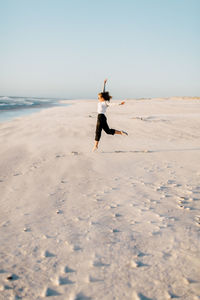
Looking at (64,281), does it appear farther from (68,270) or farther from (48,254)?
(48,254)

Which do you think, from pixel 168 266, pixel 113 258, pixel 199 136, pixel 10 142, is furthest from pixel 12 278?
pixel 199 136

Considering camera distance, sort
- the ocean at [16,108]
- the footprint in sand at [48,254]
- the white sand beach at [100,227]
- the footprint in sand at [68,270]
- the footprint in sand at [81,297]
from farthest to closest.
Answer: the ocean at [16,108] < the footprint in sand at [48,254] < the footprint in sand at [68,270] < the white sand beach at [100,227] < the footprint in sand at [81,297]

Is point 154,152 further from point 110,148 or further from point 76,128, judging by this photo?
point 76,128

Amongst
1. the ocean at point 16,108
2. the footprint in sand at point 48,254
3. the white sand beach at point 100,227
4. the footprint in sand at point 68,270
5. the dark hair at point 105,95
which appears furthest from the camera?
the ocean at point 16,108

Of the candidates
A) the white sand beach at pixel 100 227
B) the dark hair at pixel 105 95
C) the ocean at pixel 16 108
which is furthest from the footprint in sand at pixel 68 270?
the ocean at pixel 16 108

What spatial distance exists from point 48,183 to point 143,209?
1897 mm

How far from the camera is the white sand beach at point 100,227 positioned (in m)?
1.94

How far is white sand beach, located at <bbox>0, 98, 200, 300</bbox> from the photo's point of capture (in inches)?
76.4

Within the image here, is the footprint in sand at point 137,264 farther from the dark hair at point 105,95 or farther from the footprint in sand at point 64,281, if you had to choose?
the dark hair at point 105,95

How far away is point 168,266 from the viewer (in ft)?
6.98

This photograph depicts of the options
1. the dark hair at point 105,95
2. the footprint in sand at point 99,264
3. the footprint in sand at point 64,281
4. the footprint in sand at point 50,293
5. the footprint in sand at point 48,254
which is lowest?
the footprint in sand at point 50,293

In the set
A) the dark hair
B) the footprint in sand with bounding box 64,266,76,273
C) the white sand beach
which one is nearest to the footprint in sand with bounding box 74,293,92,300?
the white sand beach

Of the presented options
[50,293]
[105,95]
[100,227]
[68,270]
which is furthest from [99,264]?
[105,95]

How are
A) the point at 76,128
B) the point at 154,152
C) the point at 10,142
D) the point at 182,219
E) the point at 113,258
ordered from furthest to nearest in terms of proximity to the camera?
the point at 76,128, the point at 10,142, the point at 154,152, the point at 182,219, the point at 113,258
